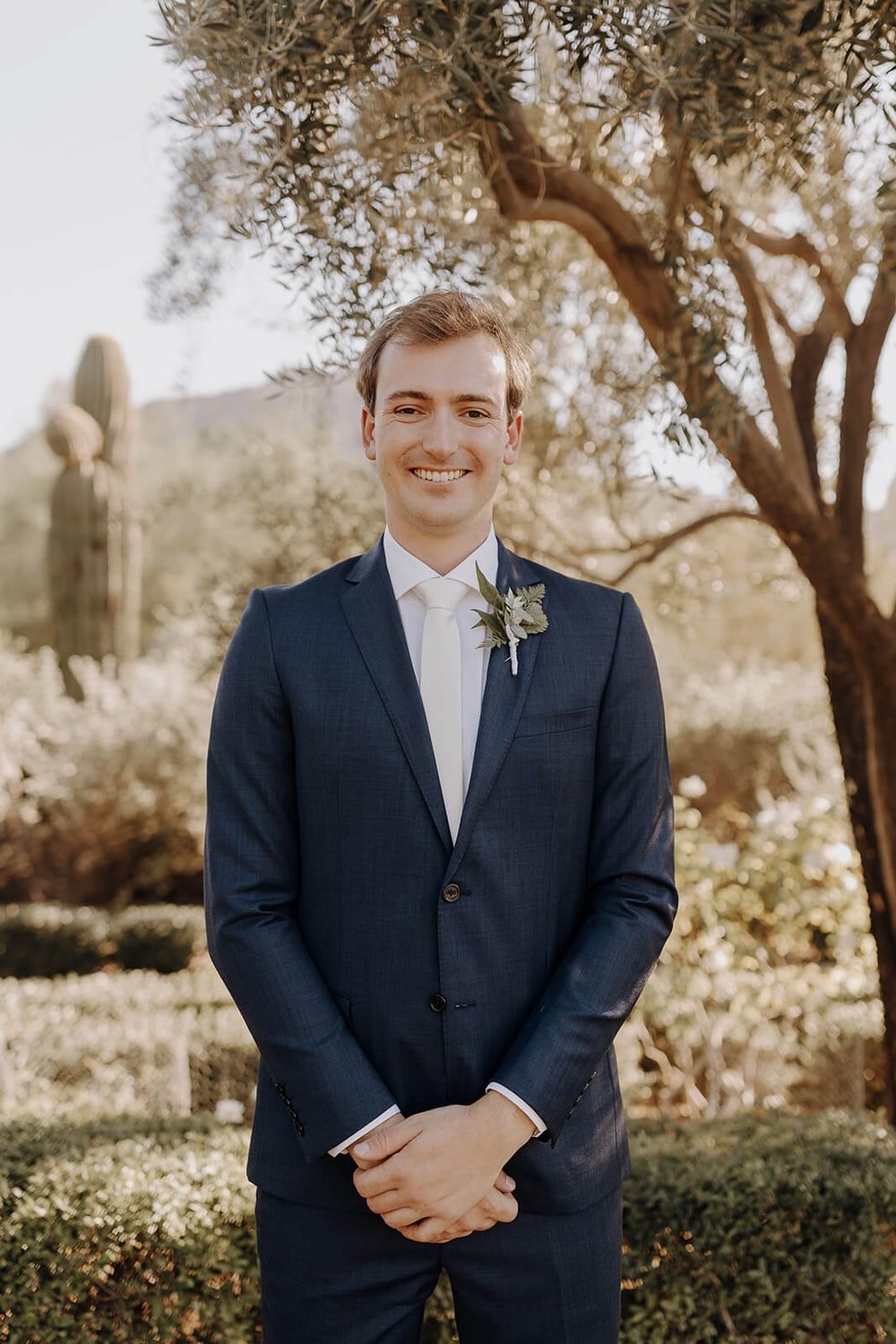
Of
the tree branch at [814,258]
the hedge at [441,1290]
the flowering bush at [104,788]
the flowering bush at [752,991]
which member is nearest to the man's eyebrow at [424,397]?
the hedge at [441,1290]

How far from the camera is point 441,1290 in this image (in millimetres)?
2543

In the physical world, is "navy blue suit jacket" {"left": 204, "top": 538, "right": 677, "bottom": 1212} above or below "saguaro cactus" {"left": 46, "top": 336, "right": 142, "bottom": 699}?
below

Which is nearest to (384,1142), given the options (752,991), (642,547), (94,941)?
(642,547)

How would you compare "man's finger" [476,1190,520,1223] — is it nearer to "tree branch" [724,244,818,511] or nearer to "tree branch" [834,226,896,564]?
"tree branch" [724,244,818,511]

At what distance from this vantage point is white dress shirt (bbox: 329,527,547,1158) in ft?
6.14

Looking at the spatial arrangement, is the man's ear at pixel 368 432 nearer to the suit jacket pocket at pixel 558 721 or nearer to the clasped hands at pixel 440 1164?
the suit jacket pocket at pixel 558 721

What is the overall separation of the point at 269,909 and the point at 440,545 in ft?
2.31

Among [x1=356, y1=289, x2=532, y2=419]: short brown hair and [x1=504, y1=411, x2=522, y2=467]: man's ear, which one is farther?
[x1=504, y1=411, x2=522, y2=467]: man's ear

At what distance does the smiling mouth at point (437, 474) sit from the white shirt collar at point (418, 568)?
15 cm

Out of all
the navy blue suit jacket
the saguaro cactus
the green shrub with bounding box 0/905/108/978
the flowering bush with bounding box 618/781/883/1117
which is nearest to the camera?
the navy blue suit jacket

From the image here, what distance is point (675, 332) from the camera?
2826 millimetres

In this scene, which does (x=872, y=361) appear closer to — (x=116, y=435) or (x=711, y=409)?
(x=711, y=409)

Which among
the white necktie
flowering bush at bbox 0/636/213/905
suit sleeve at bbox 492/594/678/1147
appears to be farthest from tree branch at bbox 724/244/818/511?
flowering bush at bbox 0/636/213/905

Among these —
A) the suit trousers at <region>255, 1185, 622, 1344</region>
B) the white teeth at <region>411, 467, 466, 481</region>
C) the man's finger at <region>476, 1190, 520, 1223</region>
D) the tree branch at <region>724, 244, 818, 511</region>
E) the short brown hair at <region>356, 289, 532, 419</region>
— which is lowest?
the suit trousers at <region>255, 1185, 622, 1344</region>
